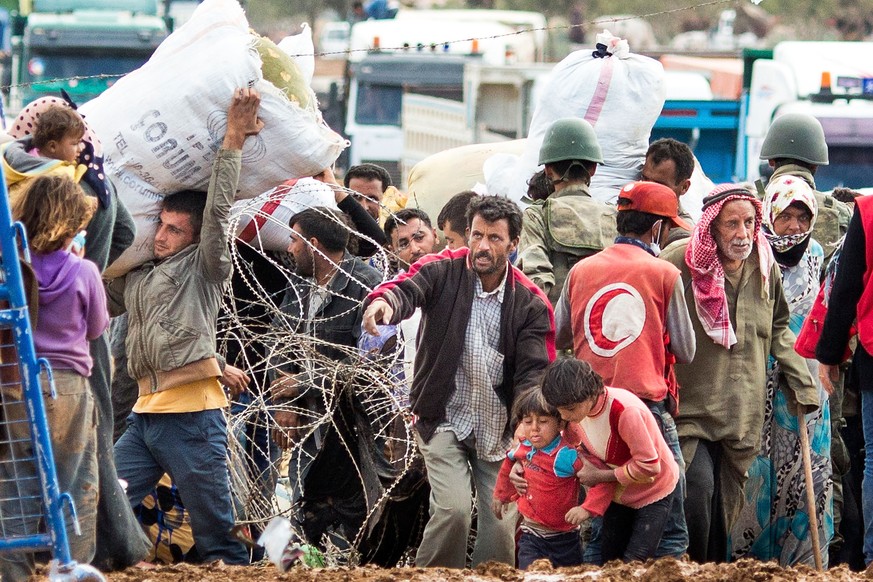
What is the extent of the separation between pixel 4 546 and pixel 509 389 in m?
2.02

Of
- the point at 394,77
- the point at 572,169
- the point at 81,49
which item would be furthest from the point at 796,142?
the point at 81,49

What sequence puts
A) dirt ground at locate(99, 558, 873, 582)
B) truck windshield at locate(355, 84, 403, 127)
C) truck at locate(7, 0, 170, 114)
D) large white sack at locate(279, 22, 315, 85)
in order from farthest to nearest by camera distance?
truck windshield at locate(355, 84, 403, 127)
truck at locate(7, 0, 170, 114)
large white sack at locate(279, 22, 315, 85)
dirt ground at locate(99, 558, 873, 582)

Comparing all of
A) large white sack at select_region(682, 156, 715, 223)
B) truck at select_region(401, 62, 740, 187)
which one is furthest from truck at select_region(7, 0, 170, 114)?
large white sack at select_region(682, 156, 715, 223)

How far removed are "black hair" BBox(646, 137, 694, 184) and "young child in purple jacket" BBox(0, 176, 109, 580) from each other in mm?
2941

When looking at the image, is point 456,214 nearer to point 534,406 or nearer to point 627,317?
point 627,317

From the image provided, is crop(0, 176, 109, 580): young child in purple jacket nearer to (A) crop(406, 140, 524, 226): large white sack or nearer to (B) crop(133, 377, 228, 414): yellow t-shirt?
(B) crop(133, 377, 228, 414): yellow t-shirt

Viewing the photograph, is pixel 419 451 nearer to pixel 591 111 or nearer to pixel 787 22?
pixel 591 111

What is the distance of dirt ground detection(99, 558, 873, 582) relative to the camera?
484 centimetres

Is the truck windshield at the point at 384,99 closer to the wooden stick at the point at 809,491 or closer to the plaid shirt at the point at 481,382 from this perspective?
the wooden stick at the point at 809,491

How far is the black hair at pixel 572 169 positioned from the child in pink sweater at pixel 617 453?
4.93 feet

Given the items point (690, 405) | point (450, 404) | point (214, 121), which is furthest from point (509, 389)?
point (214, 121)

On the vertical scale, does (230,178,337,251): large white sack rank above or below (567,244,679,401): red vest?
above

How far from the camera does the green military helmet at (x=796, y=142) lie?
7.18 meters

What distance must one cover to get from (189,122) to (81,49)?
46.6 ft
